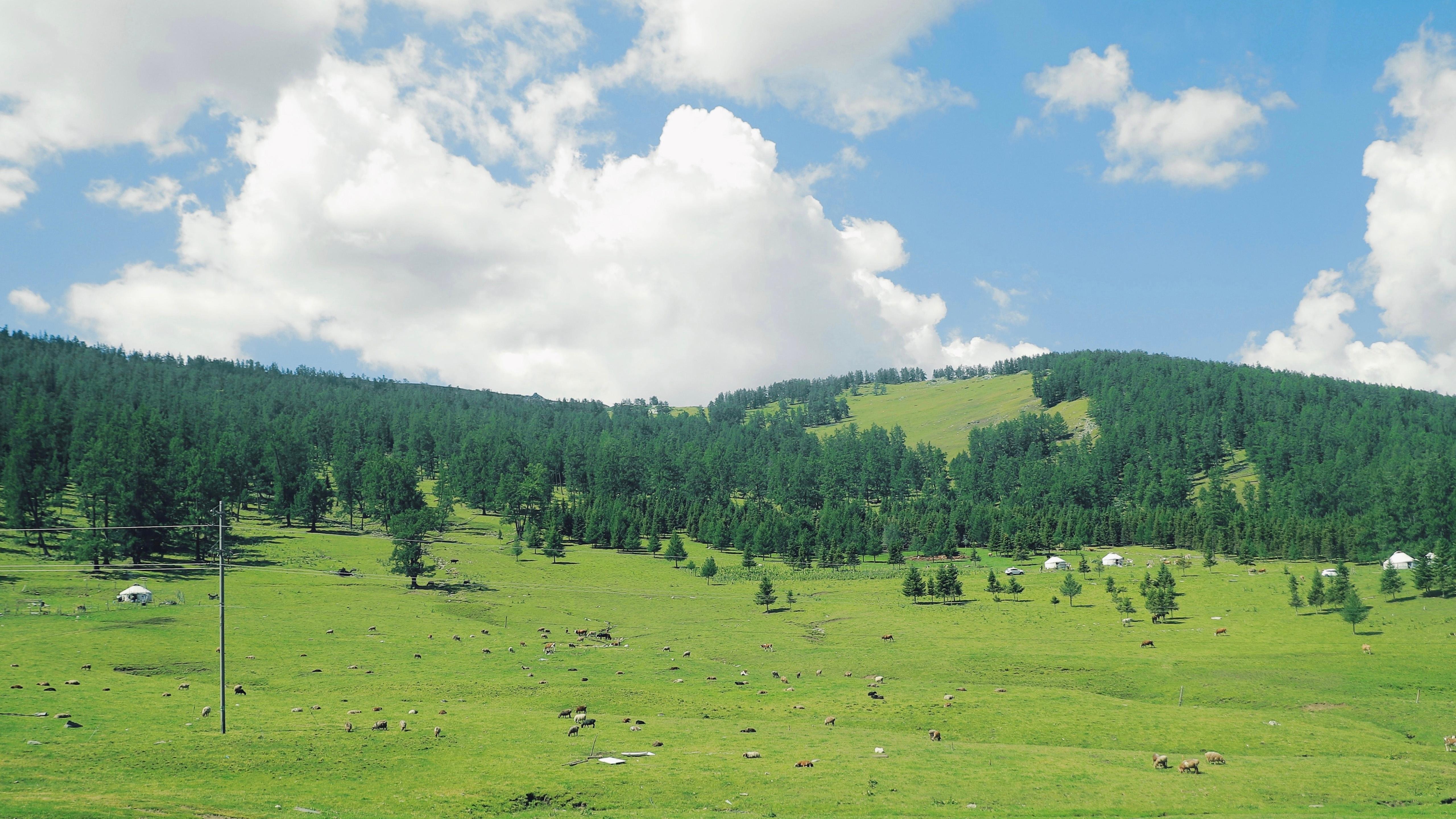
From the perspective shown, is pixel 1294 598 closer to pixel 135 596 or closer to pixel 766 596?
pixel 766 596

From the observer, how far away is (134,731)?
39.4 metres

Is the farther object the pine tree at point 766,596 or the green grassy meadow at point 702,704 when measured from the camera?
the pine tree at point 766,596

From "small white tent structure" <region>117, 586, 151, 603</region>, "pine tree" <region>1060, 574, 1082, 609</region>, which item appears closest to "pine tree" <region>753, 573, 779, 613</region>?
"pine tree" <region>1060, 574, 1082, 609</region>

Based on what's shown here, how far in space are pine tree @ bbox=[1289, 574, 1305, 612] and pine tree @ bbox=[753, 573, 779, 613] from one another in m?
62.4

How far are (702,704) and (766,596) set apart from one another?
1970 inches

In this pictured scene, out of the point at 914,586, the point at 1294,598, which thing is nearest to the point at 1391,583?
the point at 1294,598

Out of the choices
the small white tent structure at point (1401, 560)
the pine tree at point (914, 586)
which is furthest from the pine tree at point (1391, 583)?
the pine tree at point (914, 586)

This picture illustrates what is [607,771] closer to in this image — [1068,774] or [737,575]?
[1068,774]

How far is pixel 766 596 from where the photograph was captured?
103 meters

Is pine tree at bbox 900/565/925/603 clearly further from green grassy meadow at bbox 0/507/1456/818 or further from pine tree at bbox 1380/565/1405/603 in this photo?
pine tree at bbox 1380/565/1405/603

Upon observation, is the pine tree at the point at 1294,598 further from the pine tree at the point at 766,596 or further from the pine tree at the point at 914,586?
the pine tree at the point at 766,596

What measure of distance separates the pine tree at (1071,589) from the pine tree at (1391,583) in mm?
32463

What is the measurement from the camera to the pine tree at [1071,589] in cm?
9781

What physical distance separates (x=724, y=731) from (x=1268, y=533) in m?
143
